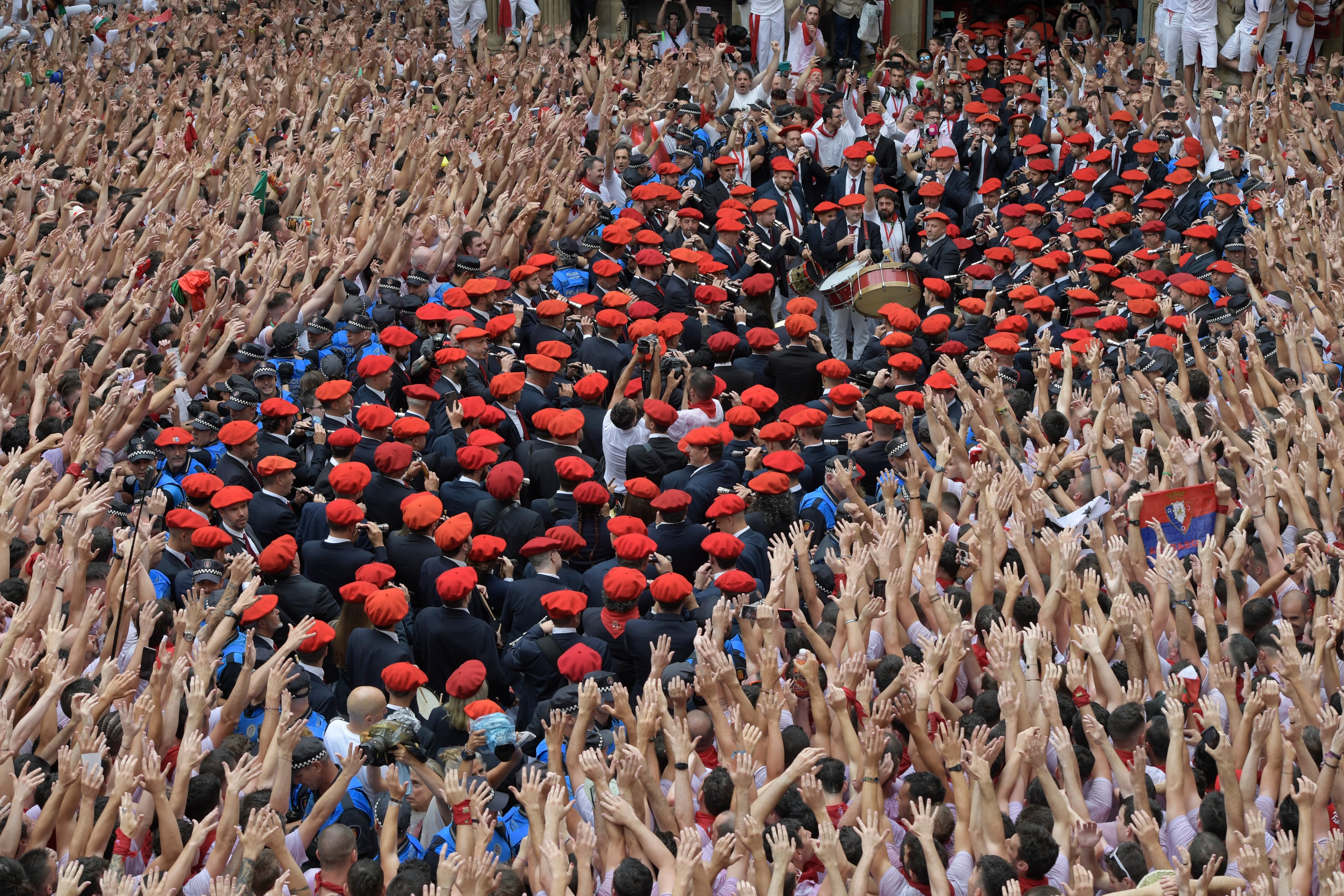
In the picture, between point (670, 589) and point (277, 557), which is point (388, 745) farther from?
point (277, 557)

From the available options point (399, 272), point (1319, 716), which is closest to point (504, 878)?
point (1319, 716)

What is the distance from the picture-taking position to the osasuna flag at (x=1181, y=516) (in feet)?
25.5

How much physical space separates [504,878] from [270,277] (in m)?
6.39

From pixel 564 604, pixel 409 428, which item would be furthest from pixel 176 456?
pixel 564 604

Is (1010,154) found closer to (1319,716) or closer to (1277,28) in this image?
(1277,28)

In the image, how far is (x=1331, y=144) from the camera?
49.5ft

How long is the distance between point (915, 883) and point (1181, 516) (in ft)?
10.3

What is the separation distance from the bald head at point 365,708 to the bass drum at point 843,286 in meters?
7.61

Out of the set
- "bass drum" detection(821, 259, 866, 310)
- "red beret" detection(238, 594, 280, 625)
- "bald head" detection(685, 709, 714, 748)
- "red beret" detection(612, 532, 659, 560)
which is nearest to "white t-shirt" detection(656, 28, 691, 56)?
"bass drum" detection(821, 259, 866, 310)

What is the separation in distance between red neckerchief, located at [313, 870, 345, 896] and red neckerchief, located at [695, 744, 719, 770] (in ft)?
5.05

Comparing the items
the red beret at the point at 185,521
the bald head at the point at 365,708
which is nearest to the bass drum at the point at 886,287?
the red beret at the point at 185,521

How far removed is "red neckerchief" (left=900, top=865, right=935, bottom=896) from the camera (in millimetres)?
5453

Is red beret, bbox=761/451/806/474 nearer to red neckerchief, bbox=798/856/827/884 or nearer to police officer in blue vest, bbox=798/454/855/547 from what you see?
police officer in blue vest, bbox=798/454/855/547

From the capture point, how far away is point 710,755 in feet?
20.8
